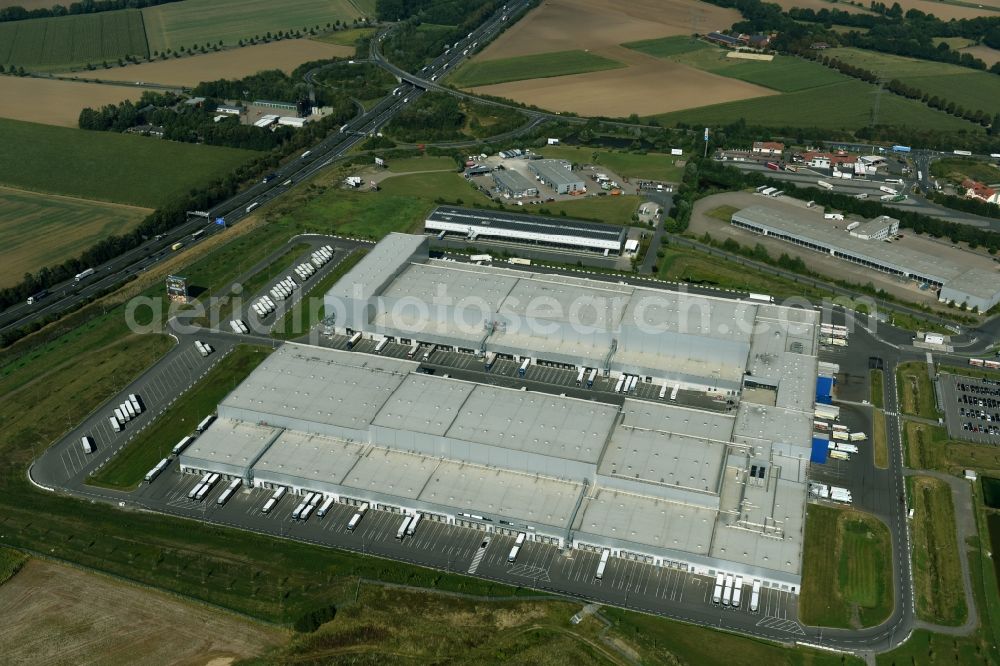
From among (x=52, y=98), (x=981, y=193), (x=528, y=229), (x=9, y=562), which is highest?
(x=981, y=193)

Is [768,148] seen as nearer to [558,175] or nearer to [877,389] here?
Result: [558,175]

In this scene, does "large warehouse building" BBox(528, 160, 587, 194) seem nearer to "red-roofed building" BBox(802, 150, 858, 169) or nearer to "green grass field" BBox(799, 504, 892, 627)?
"red-roofed building" BBox(802, 150, 858, 169)

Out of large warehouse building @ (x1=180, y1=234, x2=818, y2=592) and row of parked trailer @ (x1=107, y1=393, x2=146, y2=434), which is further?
row of parked trailer @ (x1=107, y1=393, x2=146, y2=434)

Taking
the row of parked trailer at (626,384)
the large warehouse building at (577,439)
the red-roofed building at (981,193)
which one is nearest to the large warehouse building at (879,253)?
the red-roofed building at (981,193)

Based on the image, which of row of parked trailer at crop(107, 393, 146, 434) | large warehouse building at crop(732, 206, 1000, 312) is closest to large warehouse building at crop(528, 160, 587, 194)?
large warehouse building at crop(732, 206, 1000, 312)

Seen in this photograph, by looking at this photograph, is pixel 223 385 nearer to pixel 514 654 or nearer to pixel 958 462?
pixel 514 654

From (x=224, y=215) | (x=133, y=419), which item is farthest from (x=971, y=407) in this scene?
(x=224, y=215)
